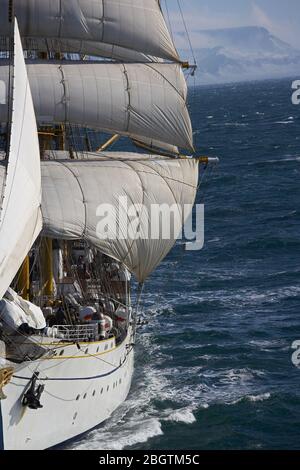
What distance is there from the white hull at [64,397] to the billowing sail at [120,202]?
498cm

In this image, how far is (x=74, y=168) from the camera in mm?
44094

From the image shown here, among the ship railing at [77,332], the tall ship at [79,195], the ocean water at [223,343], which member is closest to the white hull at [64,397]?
the tall ship at [79,195]

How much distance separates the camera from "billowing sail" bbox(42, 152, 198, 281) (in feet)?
139

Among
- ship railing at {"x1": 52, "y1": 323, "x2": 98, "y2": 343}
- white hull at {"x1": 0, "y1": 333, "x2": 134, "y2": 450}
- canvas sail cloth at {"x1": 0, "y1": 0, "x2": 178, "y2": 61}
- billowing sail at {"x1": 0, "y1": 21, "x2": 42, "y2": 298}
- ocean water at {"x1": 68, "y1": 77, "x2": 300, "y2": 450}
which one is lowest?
ocean water at {"x1": 68, "y1": 77, "x2": 300, "y2": 450}

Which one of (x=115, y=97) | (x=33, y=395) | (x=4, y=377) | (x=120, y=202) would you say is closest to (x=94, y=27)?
(x=115, y=97)

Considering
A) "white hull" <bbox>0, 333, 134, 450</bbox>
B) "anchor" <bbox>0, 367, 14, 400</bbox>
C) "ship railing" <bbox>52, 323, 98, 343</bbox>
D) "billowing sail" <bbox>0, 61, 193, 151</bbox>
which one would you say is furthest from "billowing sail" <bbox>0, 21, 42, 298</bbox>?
"billowing sail" <bbox>0, 61, 193, 151</bbox>

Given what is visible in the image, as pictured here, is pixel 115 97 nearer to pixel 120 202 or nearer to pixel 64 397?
pixel 120 202

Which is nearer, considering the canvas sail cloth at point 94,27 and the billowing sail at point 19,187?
the billowing sail at point 19,187

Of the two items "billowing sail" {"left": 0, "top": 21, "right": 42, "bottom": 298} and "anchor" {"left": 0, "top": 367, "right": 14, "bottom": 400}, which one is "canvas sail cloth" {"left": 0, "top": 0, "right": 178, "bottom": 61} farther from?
"anchor" {"left": 0, "top": 367, "right": 14, "bottom": 400}

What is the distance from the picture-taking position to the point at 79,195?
42969mm

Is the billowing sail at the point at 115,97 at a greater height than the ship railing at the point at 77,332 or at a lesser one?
greater

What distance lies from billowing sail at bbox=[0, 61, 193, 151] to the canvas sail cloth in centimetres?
101

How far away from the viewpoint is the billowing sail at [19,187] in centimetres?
3341

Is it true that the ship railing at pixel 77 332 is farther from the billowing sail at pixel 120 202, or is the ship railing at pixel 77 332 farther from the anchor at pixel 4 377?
the billowing sail at pixel 120 202
